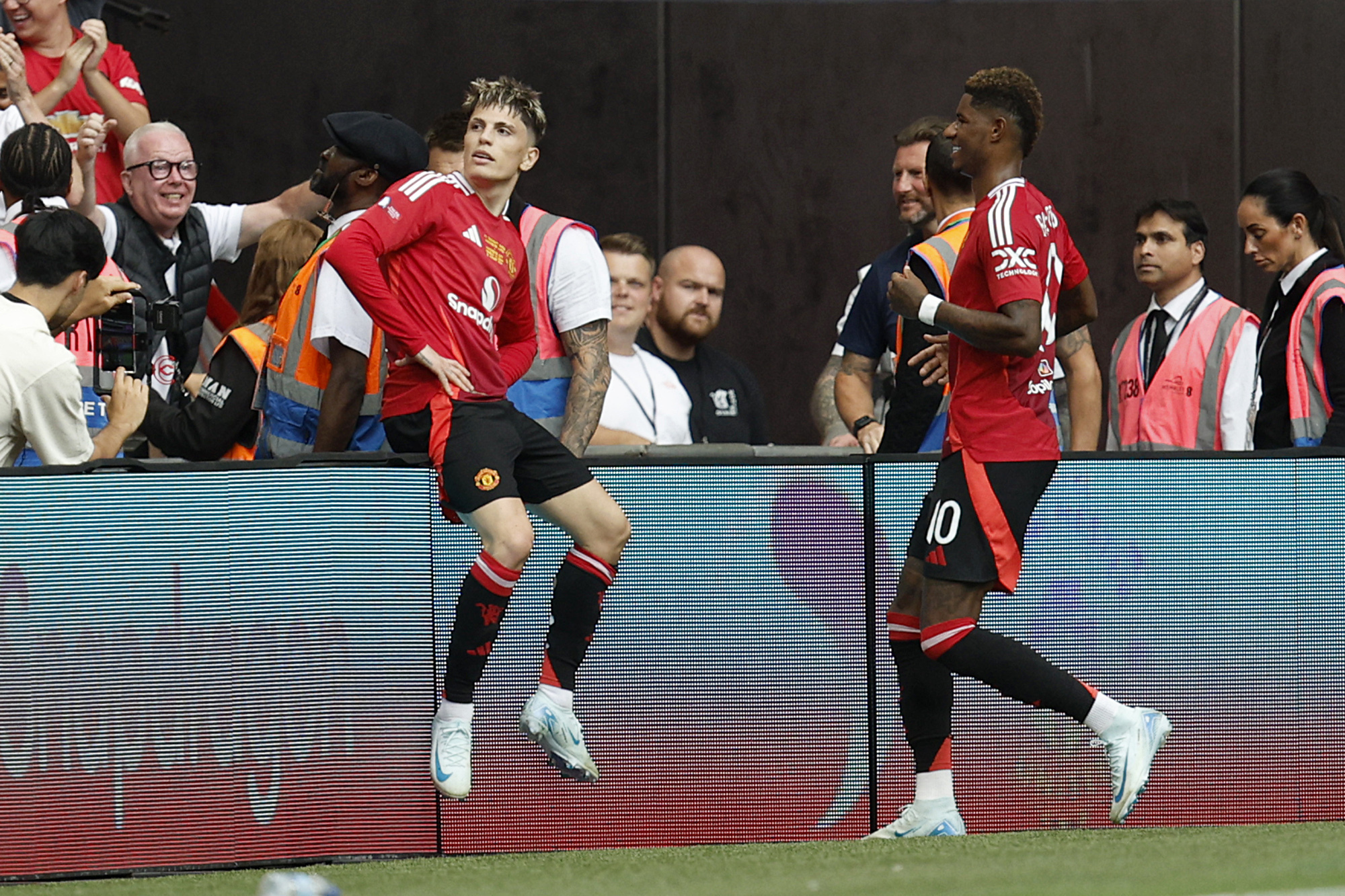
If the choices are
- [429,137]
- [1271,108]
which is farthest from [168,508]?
[1271,108]

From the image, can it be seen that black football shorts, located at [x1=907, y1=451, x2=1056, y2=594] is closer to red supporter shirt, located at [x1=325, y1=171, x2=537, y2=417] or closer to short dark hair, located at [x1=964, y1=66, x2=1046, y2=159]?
short dark hair, located at [x1=964, y1=66, x2=1046, y2=159]

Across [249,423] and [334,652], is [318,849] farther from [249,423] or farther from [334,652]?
[249,423]

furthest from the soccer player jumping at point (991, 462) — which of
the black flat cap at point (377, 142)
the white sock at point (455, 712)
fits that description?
the black flat cap at point (377, 142)

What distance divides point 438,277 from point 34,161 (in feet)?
5.93

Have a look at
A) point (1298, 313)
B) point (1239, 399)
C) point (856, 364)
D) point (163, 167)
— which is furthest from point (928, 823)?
point (163, 167)

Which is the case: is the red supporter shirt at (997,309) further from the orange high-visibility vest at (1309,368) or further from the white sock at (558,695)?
the orange high-visibility vest at (1309,368)

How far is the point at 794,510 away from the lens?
5.37 m

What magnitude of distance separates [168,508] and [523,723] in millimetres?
1128

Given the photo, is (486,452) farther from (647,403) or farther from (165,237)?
(165,237)

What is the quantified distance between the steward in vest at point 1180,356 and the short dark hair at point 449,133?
271 cm

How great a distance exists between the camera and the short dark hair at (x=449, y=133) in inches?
233

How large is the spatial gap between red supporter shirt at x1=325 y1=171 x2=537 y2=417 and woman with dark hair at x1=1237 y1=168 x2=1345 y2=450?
2.77 meters

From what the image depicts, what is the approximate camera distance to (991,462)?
488 cm

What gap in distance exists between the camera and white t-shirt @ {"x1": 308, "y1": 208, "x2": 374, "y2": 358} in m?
5.37
